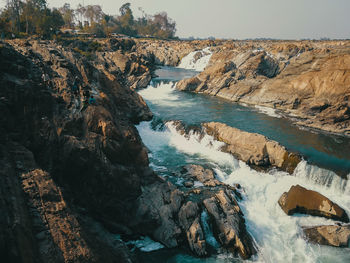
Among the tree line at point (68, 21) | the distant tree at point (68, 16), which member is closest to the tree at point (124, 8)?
the tree line at point (68, 21)

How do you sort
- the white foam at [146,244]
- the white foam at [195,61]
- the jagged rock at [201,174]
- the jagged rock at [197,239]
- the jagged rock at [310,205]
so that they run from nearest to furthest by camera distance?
1. the jagged rock at [197,239]
2. the white foam at [146,244]
3. the jagged rock at [310,205]
4. the jagged rock at [201,174]
5. the white foam at [195,61]

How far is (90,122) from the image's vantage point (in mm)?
14445

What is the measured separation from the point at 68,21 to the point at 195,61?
226ft

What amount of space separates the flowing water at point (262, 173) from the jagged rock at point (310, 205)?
411 mm

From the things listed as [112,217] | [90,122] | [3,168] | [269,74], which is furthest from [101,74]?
[269,74]

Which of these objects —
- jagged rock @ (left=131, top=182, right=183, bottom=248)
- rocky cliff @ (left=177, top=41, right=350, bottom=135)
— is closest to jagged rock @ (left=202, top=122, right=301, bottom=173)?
jagged rock @ (left=131, top=182, right=183, bottom=248)

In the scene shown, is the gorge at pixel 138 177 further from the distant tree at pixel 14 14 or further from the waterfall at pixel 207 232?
the distant tree at pixel 14 14

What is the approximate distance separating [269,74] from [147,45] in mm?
60723

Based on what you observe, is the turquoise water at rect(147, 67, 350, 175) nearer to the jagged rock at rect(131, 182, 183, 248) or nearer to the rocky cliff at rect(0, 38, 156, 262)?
the jagged rock at rect(131, 182, 183, 248)

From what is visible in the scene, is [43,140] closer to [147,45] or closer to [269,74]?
[269,74]

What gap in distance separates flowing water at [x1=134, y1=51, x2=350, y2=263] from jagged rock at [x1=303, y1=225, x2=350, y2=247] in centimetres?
35

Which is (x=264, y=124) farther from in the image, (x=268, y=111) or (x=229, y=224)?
(x=229, y=224)

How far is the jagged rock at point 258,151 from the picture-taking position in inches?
799

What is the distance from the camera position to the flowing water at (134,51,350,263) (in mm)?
13203
